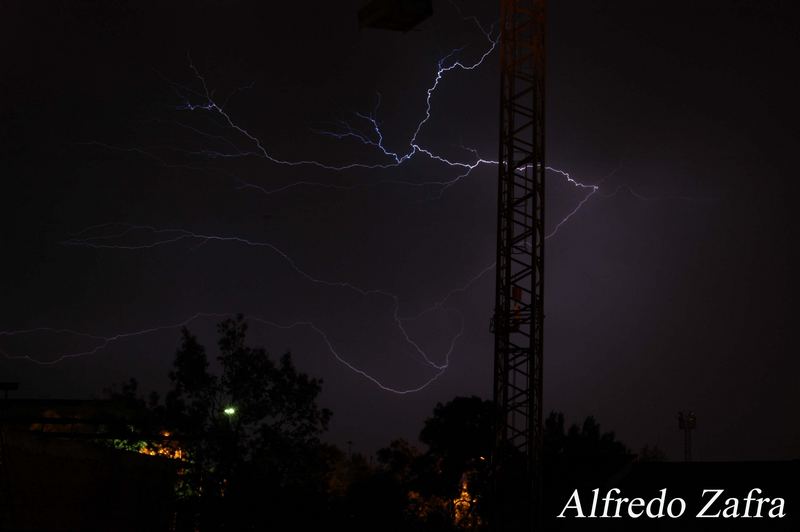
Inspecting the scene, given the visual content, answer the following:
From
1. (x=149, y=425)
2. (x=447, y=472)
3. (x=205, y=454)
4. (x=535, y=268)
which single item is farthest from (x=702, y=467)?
(x=447, y=472)

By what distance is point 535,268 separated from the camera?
38.6 ft

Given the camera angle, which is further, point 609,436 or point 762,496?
point 609,436

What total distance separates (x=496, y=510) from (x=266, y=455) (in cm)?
481

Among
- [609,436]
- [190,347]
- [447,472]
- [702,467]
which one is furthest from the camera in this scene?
[609,436]

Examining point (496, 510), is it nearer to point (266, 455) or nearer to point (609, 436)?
point (266, 455)

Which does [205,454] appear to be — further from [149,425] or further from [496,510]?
[496,510]

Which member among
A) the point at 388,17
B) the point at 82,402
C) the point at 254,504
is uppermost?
the point at 388,17

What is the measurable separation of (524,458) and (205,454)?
582 cm

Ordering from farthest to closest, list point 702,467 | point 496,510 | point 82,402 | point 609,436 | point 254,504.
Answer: point 609,436 < point 254,504 < point 702,467 < point 496,510 < point 82,402

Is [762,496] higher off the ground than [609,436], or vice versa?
[609,436]

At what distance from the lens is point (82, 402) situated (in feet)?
34.7

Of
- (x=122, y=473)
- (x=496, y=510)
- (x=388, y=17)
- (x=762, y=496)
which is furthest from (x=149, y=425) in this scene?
(x=762, y=496)

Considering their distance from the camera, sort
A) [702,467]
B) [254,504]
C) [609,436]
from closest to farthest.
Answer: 1. [702,467]
2. [254,504]
3. [609,436]

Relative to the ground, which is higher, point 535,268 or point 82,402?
point 535,268
